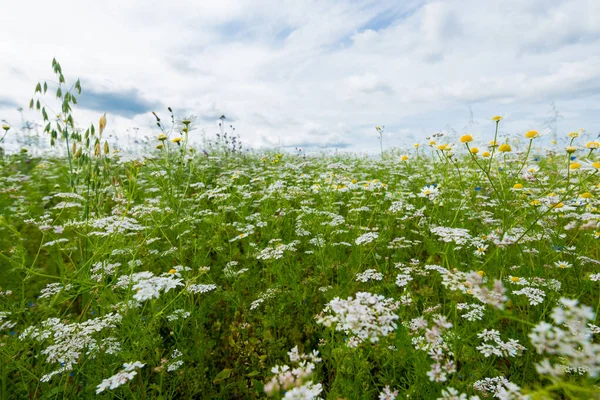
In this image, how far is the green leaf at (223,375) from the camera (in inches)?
92.7

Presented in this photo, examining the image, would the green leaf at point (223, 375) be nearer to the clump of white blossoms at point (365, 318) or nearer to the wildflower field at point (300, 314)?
the wildflower field at point (300, 314)

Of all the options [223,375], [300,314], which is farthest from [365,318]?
[300,314]

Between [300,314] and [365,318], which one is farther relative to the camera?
[300,314]

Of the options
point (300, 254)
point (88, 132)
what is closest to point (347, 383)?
point (300, 254)

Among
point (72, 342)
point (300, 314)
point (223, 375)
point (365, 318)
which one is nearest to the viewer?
point (365, 318)

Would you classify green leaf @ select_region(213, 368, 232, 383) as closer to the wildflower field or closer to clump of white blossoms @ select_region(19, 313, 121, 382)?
the wildflower field

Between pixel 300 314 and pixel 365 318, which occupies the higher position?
pixel 365 318

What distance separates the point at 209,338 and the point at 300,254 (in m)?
1.46

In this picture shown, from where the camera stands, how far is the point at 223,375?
238 centimetres

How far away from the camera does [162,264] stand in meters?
3.82

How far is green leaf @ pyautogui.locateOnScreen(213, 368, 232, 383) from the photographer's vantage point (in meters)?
2.36

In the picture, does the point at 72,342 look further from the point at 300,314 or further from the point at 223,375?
the point at 300,314

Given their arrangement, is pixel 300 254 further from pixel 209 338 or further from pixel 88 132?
pixel 88 132

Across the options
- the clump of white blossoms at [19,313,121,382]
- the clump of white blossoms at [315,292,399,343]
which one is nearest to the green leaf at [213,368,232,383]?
the clump of white blossoms at [19,313,121,382]
